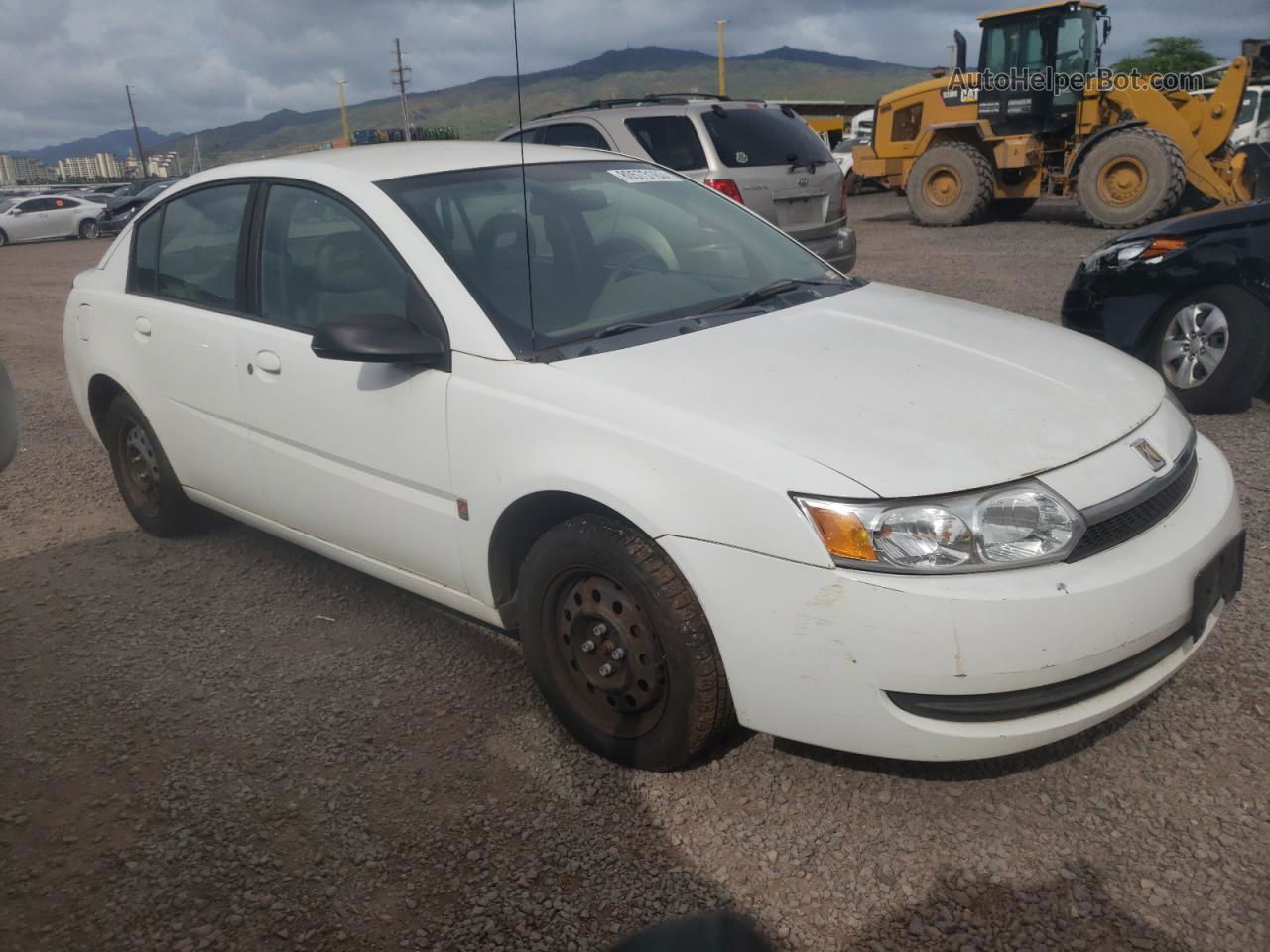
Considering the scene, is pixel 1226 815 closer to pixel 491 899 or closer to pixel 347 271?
pixel 491 899

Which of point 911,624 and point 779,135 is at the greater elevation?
point 779,135

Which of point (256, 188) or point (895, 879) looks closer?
point (895, 879)

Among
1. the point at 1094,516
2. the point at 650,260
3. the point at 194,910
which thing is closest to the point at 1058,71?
the point at 650,260

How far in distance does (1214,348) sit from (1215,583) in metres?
3.50

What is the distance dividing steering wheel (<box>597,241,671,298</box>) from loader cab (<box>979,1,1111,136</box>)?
13596 millimetres

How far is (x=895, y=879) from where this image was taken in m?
2.40

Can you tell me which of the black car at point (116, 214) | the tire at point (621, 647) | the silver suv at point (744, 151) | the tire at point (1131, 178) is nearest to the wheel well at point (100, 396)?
the tire at point (621, 647)

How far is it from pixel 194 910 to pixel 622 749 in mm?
1079

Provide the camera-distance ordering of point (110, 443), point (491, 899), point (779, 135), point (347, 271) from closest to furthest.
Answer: point (491, 899)
point (347, 271)
point (110, 443)
point (779, 135)

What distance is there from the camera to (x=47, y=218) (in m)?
29.3

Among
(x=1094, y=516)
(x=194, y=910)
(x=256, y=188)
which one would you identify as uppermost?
(x=256, y=188)

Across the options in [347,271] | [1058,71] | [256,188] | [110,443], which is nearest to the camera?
[347,271]

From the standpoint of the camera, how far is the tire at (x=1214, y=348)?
545 cm

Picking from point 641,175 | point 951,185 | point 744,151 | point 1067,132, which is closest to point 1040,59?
point 1067,132
